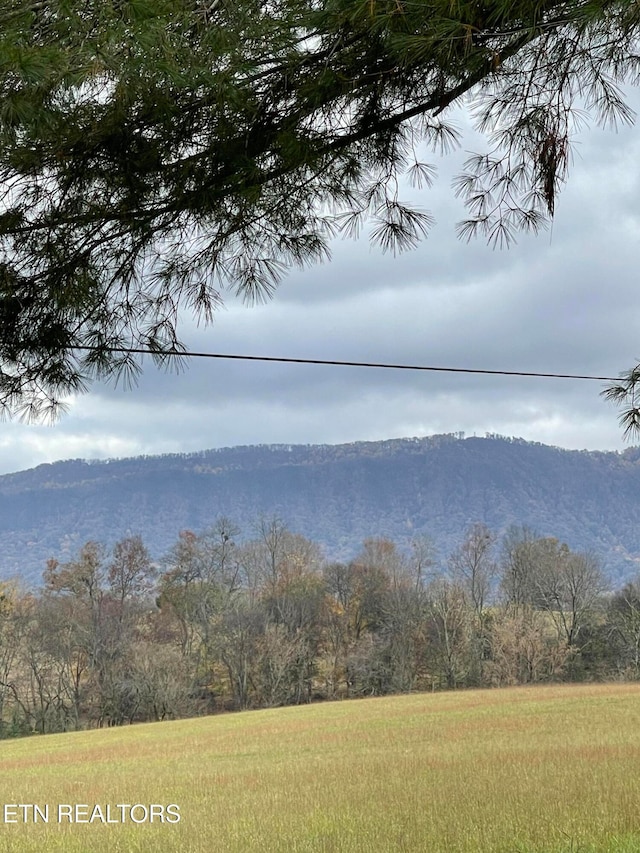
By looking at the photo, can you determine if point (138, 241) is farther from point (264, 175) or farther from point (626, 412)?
point (626, 412)

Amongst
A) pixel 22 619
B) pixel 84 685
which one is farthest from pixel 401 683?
pixel 22 619

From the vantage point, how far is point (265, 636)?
27031 mm

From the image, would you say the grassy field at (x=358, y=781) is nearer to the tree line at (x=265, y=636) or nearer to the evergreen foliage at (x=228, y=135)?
the evergreen foliage at (x=228, y=135)

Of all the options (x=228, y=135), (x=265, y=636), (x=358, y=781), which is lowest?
(x=265, y=636)

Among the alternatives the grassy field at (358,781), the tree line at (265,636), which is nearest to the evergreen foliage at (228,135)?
the grassy field at (358,781)

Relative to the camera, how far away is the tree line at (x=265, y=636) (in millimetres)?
25328

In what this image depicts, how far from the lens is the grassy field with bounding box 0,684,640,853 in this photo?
274 inches

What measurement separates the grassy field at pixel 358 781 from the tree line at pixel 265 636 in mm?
4615

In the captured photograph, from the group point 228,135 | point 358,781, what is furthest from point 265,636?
point 228,135

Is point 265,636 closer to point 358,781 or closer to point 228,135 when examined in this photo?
point 358,781

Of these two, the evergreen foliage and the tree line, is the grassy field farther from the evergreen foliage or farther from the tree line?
the tree line

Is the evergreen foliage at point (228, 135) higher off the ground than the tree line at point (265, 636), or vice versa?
the evergreen foliage at point (228, 135)

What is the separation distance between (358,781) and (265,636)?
1688cm

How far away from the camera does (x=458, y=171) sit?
13.1 feet
